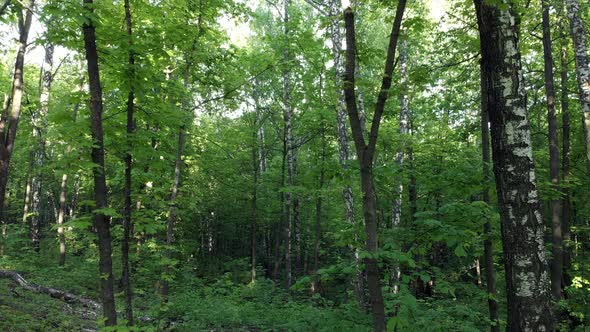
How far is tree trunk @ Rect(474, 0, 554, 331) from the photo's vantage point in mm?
3400

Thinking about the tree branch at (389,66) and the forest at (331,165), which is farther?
the tree branch at (389,66)

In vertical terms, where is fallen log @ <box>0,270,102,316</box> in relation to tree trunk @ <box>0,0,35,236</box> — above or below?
below

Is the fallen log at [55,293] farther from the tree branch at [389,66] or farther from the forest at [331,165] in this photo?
the tree branch at [389,66]

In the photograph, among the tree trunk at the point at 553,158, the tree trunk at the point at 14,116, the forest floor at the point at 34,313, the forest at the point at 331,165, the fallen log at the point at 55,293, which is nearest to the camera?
the forest at the point at 331,165

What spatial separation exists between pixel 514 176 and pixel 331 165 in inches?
78.9

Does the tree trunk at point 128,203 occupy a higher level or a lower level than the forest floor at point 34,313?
higher

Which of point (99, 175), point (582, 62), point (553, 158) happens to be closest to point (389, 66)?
point (99, 175)

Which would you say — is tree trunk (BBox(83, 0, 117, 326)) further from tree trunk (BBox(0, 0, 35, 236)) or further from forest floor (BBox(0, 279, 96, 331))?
tree trunk (BBox(0, 0, 35, 236))

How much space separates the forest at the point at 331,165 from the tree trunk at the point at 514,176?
2 centimetres

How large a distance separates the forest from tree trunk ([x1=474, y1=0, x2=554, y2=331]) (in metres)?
0.02

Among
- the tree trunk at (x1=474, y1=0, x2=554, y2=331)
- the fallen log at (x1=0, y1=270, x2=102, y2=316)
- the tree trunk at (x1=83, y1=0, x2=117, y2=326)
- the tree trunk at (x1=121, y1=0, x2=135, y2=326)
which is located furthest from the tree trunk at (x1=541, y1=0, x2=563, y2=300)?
the fallen log at (x1=0, y1=270, x2=102, y2=316)

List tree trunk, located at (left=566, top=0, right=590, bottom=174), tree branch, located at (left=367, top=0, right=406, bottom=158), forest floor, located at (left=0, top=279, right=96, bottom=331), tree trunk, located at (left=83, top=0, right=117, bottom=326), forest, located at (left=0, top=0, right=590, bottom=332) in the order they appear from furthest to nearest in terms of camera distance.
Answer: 1. tree trunk, located at (left=566, top=0, right=590, bottom=174)
2. forest floor, located at (left=0, top=279, right=96, bottom=331)
3. tree trunk, located at (left=83, top=0, right=117, bottom=326)
4. tree branch, located at (left=367, top=0, right=406, bottom=158)
5. forest, located at (left=0, top=0, right=590, bottom=332)

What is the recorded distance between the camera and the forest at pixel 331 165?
380 centimetres

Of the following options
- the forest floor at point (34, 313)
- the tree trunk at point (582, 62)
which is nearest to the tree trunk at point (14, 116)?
the forest floor at point (34, 313)
